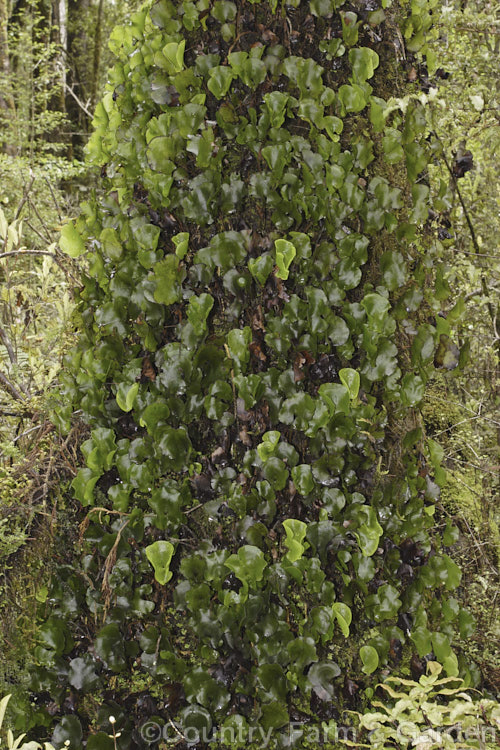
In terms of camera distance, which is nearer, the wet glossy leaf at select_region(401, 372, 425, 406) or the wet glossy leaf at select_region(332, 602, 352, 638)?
the wet glossy leaf at select_region(332, 602, 352, 638)

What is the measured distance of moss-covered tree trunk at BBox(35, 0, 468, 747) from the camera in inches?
72.0

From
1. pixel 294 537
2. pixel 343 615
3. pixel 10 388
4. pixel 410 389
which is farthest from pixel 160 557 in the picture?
pixel 10 388

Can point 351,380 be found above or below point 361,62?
below

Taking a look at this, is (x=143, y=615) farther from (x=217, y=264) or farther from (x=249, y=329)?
(x=217, y=264)

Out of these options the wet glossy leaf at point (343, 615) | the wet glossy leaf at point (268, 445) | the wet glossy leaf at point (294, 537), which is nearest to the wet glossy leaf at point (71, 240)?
the wet glossy leaf at point (268, 445)

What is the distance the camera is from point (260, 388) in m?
1.85

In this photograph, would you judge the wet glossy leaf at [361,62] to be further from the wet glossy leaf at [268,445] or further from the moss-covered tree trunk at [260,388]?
the wet glossy leaf at [268,445]

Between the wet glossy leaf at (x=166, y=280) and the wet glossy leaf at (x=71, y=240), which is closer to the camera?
the wet glossy leaf at (x=166, y=280)

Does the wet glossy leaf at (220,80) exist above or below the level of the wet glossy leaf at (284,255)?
above

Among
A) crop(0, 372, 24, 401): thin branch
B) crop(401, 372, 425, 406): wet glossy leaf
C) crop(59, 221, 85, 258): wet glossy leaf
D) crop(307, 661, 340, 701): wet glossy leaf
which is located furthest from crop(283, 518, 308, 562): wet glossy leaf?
crop(0, 372, 24, 401): thin branch

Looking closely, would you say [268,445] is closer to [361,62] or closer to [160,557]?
[160,557]

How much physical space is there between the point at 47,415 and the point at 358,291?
1452mm

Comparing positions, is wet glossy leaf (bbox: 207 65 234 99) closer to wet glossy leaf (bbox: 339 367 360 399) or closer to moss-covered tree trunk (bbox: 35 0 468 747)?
moss-covered tree trunk (bbox: 35 0 468 747)

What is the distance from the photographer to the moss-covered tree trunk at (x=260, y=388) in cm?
183
